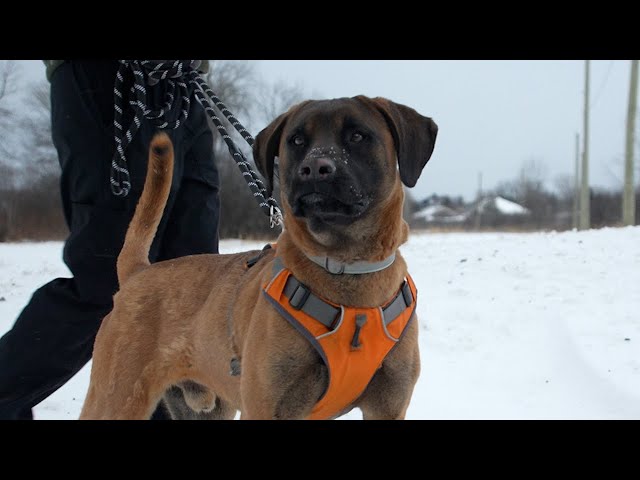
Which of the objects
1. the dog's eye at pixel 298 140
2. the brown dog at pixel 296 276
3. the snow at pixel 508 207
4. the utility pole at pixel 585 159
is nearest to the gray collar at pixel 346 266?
the brown dog at pixel 296 276

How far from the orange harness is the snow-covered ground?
77.2 inches

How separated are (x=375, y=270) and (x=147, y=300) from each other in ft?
3.65

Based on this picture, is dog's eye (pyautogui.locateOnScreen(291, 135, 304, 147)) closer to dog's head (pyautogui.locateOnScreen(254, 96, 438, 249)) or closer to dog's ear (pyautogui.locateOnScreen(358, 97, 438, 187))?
dog's head (pyautogui.locateOnScreen(254, 96, 438, 249))

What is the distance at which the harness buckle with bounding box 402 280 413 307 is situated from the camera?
224cm

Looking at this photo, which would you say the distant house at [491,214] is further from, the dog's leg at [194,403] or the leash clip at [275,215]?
the leash clip at [275,215]

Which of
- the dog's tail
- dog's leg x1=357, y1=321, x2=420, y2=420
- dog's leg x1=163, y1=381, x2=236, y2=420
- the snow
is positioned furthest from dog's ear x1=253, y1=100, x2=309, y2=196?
the snow

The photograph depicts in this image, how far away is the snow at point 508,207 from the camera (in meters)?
61.2

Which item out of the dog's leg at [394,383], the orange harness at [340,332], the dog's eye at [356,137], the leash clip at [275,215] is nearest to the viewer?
the orange harness at [340,332]

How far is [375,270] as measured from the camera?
2.23 meters

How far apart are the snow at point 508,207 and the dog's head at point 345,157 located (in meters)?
59.5

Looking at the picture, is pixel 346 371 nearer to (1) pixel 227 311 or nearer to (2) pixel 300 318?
(2) pixel 300 318
